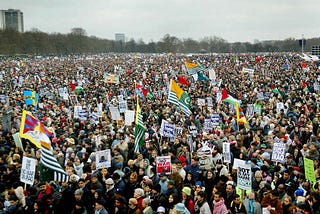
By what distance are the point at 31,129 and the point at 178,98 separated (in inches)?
238

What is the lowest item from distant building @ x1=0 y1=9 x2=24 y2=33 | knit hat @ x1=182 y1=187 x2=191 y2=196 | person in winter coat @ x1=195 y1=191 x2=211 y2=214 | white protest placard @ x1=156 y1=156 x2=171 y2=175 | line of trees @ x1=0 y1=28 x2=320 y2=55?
person in winter coat @ x1=195 y1=191 x2=211 y2=214

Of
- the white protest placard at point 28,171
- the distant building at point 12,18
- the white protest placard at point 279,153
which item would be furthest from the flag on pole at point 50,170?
the distant building at point 12,18

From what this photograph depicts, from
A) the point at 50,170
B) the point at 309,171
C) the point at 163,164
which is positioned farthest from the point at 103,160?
the point at 309,171

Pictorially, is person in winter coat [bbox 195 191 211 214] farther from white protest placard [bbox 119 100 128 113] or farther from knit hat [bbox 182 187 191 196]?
white protest placard [bbox 119 100 128 113]

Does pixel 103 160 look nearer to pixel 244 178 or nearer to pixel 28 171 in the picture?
pixel 28 171

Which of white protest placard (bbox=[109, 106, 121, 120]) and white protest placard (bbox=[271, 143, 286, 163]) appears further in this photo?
white protest placard (bbox=[109, 106, 121, 120])

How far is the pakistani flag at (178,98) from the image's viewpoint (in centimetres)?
1662

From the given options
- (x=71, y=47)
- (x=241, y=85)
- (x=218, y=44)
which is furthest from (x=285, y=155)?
(x=218, y=44)

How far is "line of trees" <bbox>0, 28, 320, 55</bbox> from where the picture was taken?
101m

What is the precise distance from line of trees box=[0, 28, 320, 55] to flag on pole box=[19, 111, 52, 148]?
284ft

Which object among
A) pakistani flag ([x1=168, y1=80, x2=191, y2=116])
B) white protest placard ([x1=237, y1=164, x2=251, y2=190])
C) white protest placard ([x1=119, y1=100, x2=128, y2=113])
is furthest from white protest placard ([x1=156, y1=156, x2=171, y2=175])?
white protest placard ([x1=119, y1=100, x2=128, y2=113])

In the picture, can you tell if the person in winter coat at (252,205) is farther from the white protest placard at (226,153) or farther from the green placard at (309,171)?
the white protest placard at (226,153)

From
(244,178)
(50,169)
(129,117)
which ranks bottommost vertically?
(50,169)

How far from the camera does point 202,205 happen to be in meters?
8.58
